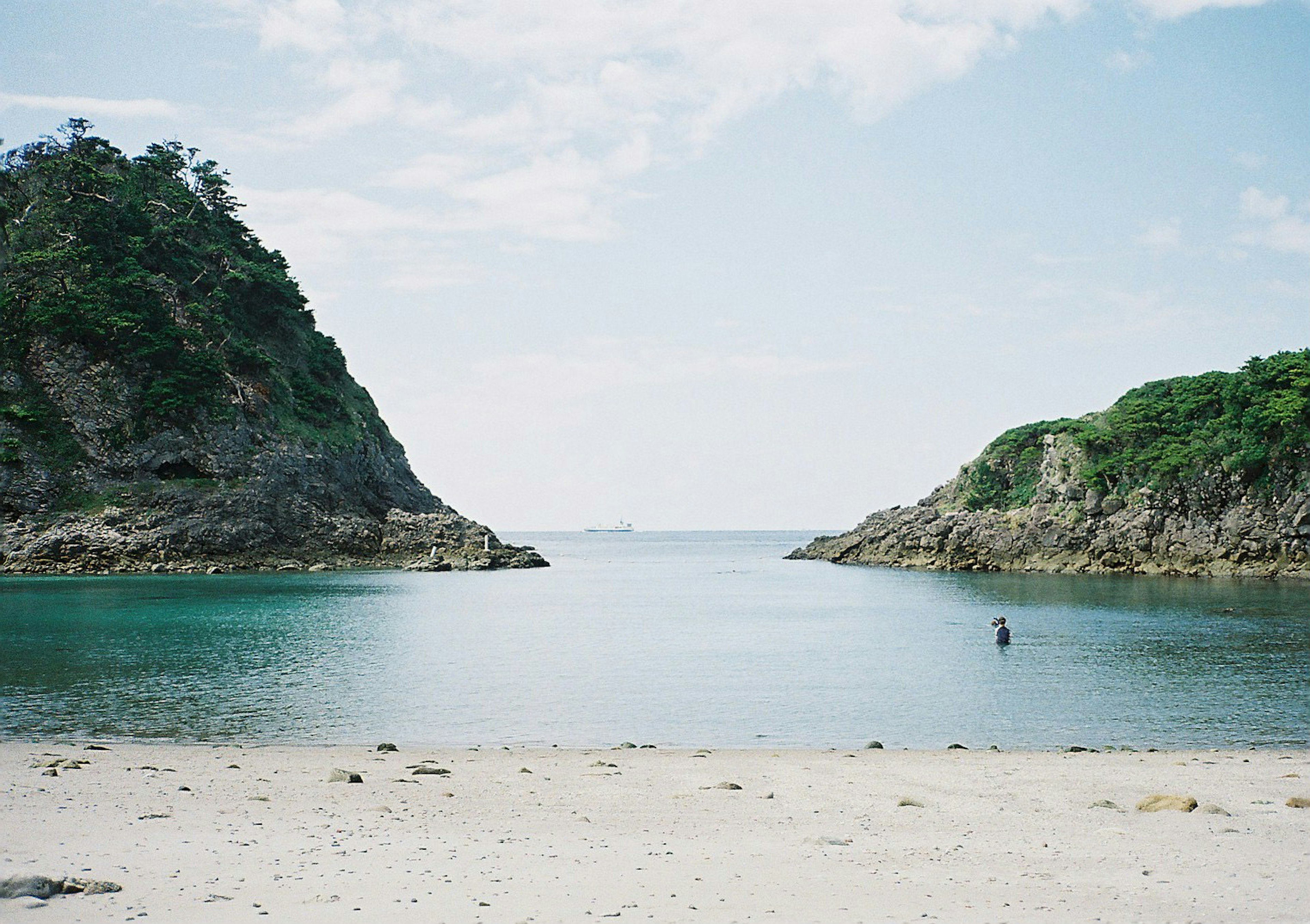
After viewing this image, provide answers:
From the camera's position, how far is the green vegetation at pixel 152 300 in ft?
265

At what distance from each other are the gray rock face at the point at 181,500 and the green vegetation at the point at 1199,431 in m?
59.2

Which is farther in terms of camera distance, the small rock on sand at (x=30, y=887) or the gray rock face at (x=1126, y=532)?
the gray rock face at (x=1126, y=532)

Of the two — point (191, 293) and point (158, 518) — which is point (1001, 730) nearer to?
point (158, 518)

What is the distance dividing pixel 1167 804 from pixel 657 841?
21.7 feet

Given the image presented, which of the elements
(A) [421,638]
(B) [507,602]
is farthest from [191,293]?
(A) [421,638]

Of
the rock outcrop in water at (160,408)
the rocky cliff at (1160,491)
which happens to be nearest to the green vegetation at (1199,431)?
the rocky cliff at (1160,491)

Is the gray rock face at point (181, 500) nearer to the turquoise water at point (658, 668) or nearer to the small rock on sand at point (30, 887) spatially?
the turquoise water at point (658, 668)

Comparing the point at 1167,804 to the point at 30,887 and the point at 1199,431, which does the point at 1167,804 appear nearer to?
the point at 30,887

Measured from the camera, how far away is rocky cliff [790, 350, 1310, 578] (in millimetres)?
71188

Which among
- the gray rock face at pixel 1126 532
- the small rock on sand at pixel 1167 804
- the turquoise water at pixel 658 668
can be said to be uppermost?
the gray rock face at pixel 1126 532

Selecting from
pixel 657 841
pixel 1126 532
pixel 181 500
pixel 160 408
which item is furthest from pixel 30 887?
pixel 1126 532

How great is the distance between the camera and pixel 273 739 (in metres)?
19.4

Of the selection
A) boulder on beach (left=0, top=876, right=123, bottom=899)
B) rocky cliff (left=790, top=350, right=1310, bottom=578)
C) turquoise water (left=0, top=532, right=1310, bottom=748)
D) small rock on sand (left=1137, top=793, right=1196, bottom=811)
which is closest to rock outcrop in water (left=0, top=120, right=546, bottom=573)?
turquoise water (left=0, top=532, right=1310, bottom=748)

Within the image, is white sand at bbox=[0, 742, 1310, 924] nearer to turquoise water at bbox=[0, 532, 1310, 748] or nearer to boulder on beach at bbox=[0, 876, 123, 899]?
boulder on beach at bbox=[0, 876, 123, 899]
